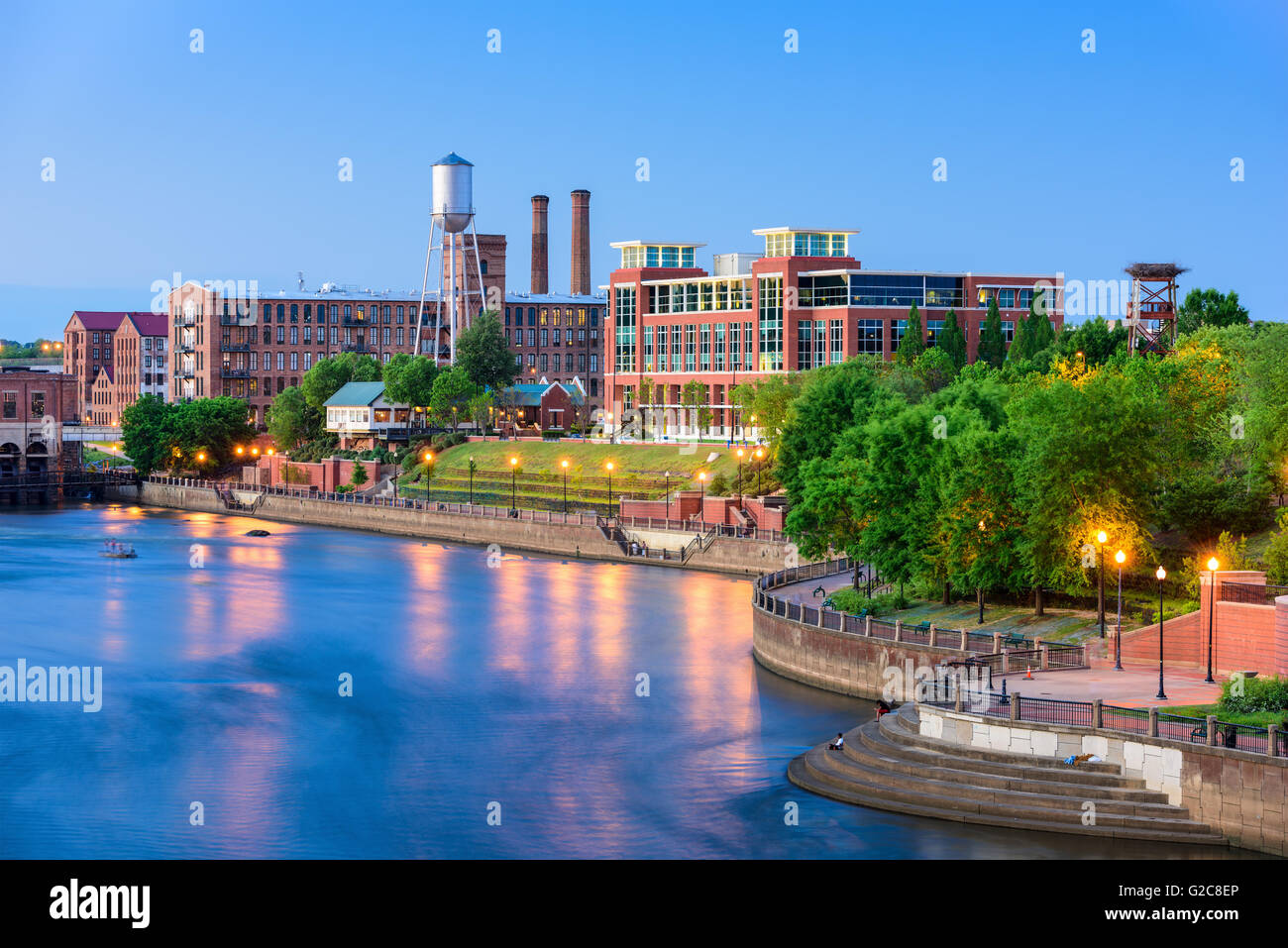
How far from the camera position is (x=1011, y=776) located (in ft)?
103

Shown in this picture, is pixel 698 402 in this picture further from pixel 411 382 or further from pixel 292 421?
pixel 292 421

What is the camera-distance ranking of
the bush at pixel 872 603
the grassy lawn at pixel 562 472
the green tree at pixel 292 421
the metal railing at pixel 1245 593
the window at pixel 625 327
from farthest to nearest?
1. the green tree at pixel 292 421
2. the window at pixel 625 327
3. the grassy lawn at pixel 562 472
4. the bush at pixel 872 603
5. the metal railing at pixel 1245 593

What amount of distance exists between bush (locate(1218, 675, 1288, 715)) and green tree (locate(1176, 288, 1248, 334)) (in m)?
70.9

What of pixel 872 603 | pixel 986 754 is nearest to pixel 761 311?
pixel 872 603

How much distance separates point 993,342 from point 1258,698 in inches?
2702

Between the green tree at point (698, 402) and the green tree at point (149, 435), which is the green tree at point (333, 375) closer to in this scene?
the green tree at point (149, 435)

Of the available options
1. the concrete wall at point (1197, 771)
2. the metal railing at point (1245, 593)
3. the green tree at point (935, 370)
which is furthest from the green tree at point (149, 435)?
the concrete wall at point (1197, 771)

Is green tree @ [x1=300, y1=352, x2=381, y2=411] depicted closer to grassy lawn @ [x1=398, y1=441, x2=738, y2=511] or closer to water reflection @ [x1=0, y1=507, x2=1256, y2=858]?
grassy lawn @ [x1=398, y1=441, x2=738, y2=511]

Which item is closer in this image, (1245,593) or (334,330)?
(1245,593)

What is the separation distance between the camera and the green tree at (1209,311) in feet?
329

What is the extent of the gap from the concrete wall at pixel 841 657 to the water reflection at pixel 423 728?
25.4 inches

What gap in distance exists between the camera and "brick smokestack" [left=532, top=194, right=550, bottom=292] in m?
167
